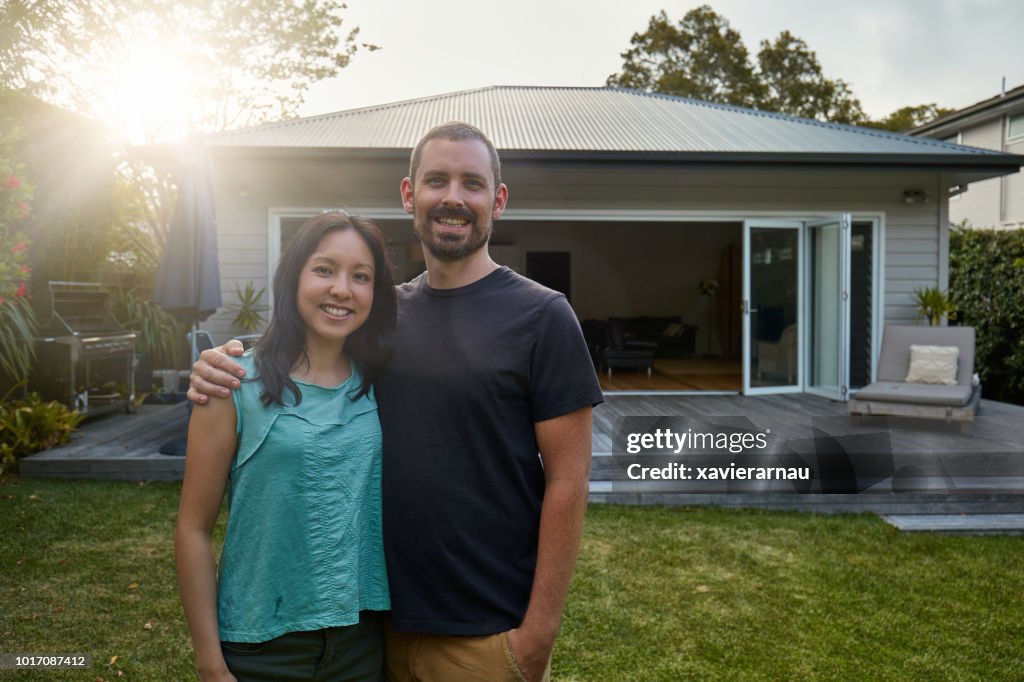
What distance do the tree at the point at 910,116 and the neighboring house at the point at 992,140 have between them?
903cm

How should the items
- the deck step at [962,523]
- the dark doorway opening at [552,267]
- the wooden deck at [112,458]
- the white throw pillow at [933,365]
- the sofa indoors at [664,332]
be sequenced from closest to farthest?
the deck step at [962,523] → the wooden deck at [112,458] → the white throw pillow at [933,365] → the sofa indoors at [664,332] → the dark doorway opening at [552,267]

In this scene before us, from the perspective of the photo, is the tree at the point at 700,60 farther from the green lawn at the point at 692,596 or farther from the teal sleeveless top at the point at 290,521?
the teal sleeveless top at the point at 290,521

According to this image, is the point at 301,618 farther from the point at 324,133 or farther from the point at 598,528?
the point at 324,133

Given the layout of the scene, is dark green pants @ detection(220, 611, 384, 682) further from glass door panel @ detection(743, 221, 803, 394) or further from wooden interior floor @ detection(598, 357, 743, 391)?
wooden interior floor @ detection(598, 357, 743, 391)

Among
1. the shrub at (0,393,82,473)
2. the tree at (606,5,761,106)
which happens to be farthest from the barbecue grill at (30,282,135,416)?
the tree at (606,5,761,106)

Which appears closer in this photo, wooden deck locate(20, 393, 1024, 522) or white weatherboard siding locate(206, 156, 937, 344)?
wooden deck locate(20, 393, 1024, 522)

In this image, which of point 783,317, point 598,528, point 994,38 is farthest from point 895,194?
point 994,38

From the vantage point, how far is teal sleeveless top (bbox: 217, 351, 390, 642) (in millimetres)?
1391

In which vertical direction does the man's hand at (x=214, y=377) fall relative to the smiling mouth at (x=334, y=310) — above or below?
below

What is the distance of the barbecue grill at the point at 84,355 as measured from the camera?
6.73m

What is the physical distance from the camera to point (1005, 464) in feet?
18.4

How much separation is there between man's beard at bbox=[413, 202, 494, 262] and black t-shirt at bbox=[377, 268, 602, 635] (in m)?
0.14

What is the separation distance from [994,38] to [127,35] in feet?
50.2

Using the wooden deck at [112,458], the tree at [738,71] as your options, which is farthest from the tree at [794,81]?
the wooden deck at [112,458]
